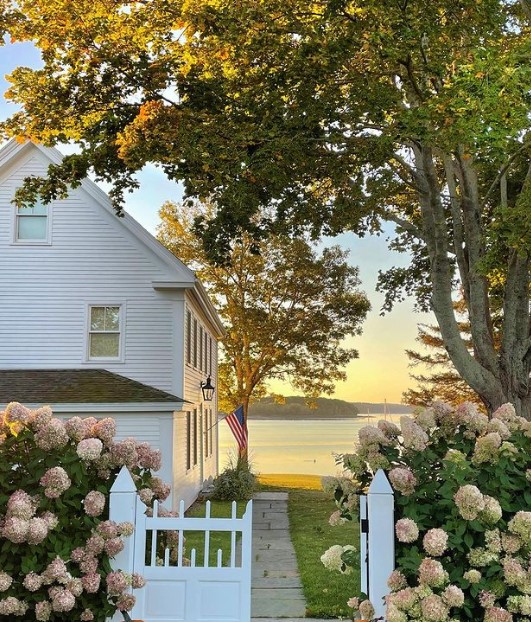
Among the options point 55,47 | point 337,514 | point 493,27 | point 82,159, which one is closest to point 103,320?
point 82,159

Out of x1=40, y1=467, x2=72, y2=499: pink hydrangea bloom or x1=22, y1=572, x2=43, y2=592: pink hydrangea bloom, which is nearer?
x1=22, y1=572, x2=43, y2=592: pink hydrangea bloom

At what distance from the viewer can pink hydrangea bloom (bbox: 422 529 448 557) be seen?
3244 mm

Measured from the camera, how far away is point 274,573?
9.30 metres

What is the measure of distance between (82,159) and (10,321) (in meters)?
5.68

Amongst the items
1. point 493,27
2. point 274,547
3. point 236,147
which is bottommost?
point 274,547

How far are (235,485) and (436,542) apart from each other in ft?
56.2

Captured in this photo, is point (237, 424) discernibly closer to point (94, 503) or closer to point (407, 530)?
point (94, 503)

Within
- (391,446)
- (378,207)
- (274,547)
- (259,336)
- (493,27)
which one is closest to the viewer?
(391,446)

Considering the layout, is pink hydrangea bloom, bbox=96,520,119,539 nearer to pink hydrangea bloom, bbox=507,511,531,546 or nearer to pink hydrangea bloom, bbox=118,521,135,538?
pink hydrangea bloom, bbox=118,521,135,538

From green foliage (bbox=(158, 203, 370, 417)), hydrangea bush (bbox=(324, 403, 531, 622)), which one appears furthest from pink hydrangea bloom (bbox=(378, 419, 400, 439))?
green foliage (bbox=(158, 203, 370, 417))

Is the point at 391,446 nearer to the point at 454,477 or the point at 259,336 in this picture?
the point at 454,477

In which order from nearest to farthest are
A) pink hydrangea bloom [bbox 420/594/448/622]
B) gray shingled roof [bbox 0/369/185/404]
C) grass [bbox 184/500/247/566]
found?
pink hydrangea bloom [bbox 420/594/448/622], grass [bbox 184/500/247/566], gray shingled roof [bbox 0/369/185/404]

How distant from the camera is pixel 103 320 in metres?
16.1

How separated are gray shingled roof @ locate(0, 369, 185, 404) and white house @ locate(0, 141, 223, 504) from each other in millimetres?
70
